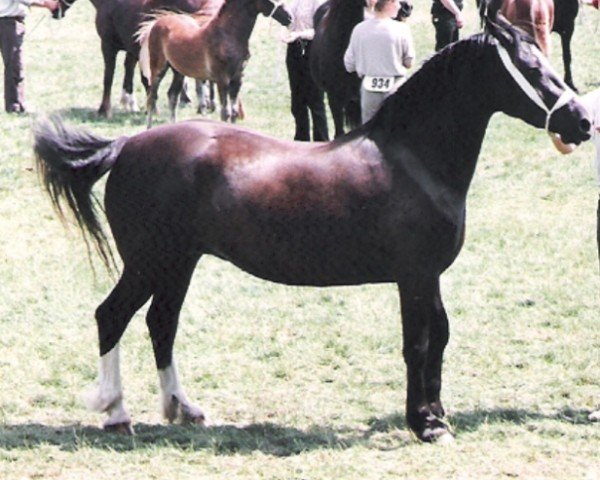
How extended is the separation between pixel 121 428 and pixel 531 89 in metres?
2.48

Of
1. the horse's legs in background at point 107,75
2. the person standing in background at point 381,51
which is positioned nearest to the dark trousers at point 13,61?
the horse's legs in background at point 107,75

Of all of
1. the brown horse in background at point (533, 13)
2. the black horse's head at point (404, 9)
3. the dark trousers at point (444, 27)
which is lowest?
the dark trousers at point (444, 27)

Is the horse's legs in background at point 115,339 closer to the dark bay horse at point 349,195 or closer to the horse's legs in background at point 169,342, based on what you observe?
the dark bay horse at point 349,195

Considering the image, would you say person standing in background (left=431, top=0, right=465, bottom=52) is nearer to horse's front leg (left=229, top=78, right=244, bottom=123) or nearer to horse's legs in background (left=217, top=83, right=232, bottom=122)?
horse's front leg (left=229, top=78, right=244, bottom=123)

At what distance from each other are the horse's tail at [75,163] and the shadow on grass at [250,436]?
2.74 ft

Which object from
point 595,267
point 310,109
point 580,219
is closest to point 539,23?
point 310,109

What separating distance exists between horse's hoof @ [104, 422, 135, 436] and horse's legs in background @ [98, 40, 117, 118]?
9.51m

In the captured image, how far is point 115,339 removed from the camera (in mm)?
7434

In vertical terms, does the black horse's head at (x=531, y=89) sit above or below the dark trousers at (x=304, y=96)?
above

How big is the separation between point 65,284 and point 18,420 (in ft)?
8.60

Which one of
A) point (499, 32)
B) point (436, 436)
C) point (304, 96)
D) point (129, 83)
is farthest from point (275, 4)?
point (436, 436)

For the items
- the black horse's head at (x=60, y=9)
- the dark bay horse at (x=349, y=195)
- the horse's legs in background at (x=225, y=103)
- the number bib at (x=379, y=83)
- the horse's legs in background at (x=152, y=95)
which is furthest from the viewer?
the black horse's head at (x=60, y=9)

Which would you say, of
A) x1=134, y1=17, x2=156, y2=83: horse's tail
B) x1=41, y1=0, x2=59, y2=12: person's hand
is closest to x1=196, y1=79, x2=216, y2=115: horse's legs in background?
x1=134, y1=17, x2=156, y2=83: horse's tail

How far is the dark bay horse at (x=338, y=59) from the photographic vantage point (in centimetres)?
1295
